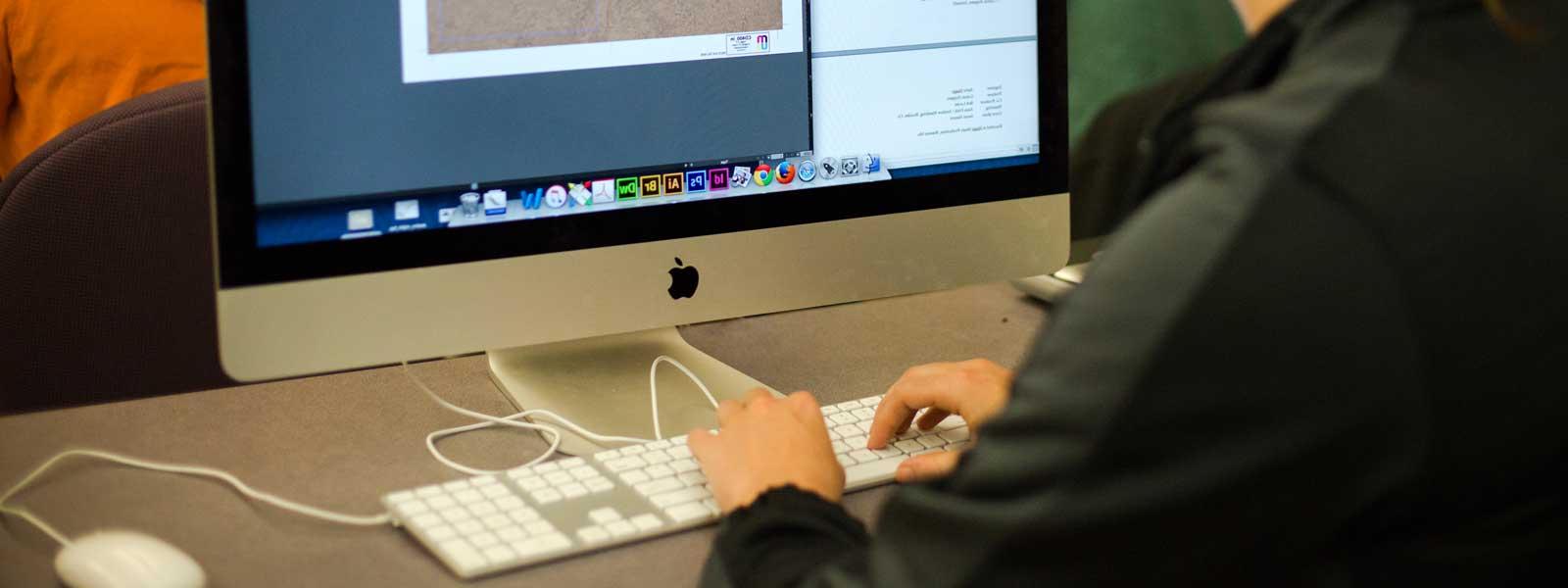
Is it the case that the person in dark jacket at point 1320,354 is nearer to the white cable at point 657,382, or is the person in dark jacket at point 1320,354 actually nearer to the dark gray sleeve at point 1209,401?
the dark gray sleeve at point 1209,401

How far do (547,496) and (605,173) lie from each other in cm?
25

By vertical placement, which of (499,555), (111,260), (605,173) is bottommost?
(499,555)

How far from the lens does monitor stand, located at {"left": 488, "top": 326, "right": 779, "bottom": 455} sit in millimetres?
1120

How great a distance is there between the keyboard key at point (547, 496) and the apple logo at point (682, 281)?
225mm

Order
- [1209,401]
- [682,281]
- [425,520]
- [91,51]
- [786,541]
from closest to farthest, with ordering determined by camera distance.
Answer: [1209,401]
[786,541]
[425,520]
[682,281]
[91,51]

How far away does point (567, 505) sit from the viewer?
0.94 meters

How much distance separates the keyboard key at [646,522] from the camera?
923 mm

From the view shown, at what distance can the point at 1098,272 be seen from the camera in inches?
25.1

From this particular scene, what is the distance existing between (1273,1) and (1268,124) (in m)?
0.18

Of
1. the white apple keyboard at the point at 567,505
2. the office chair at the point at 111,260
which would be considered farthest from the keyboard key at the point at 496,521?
the office chair at the point at 111,260

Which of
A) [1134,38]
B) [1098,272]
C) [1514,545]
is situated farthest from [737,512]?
[1134,38]

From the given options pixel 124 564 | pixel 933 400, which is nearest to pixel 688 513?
pixel 933 400

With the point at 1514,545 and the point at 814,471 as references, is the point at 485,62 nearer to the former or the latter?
the point at 814,471

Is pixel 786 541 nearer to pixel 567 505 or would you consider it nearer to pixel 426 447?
pixel 567 505
